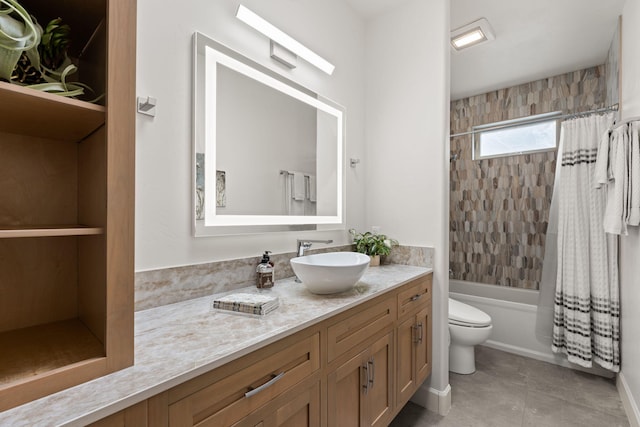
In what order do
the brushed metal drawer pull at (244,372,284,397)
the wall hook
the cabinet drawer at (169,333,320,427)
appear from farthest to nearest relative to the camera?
the wall hook
the brushed metal drawer pull at (244,372,284,397)
the cabinet drawer at (169,333,320,427)

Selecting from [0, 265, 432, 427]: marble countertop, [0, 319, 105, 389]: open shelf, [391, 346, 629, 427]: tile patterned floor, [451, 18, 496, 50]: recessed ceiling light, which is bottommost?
[391, 346, 629, 427]: tile patterned floor

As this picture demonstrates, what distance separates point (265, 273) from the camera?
4.65ft

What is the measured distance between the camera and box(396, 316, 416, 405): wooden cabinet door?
1.59m

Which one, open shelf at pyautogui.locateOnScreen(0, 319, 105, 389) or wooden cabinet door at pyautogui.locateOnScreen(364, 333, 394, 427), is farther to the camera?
wooden cabinet door at pyautogui.locateOnScreen(364, 333, 394, 427)

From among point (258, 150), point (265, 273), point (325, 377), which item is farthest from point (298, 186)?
point (325, 377)

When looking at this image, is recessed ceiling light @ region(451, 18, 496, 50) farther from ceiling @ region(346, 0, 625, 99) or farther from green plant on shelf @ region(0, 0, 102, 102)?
green plant on shelf @ region(0, 0, 102, 102)

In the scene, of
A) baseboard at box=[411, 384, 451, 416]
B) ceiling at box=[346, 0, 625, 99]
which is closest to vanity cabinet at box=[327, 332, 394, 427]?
baseboard at box=[411, 384, 451, 416]

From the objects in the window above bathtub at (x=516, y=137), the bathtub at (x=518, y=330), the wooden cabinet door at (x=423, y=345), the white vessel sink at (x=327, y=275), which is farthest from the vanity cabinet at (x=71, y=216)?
the window above bathtub at (x=516, y=137)

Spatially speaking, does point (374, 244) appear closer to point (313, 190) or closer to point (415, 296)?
point (415, 296)

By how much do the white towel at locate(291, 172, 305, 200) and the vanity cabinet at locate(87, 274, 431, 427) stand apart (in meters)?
0.72

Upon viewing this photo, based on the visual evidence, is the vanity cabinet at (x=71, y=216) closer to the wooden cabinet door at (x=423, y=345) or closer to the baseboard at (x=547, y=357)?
the wooden cabinet door at (x=423, y=345)

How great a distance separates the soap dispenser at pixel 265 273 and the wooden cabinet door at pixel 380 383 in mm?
532

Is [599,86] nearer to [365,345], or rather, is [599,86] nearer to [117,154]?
[365,345]

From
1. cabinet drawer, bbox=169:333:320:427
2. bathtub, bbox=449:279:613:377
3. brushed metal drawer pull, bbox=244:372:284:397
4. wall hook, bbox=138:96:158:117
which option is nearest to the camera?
cabinet drawer, bbox=169:333:320:427
